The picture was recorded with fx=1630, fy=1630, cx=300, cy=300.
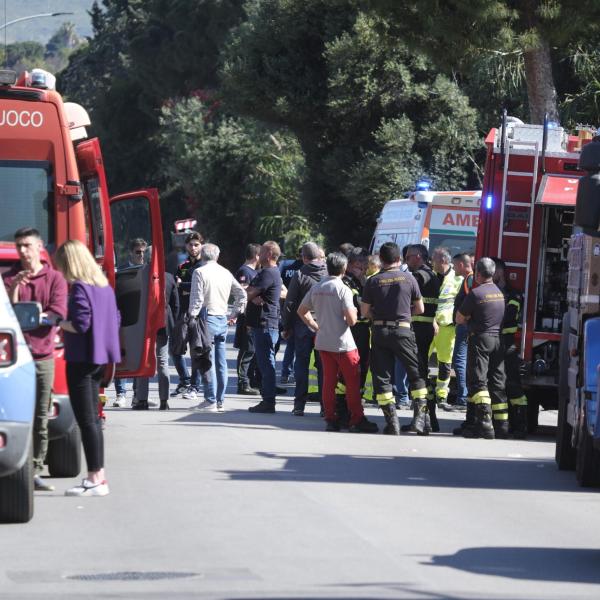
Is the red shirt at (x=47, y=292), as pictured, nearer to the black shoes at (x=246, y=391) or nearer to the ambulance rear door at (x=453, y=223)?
the black shoes at (x=246, y=391)

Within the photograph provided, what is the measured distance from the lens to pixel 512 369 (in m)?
15.7

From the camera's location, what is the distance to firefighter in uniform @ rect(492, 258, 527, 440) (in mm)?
15562

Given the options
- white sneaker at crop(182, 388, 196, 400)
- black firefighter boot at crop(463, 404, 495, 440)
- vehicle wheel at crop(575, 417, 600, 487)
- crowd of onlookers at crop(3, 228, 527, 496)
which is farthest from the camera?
white sneaker at crop(182, 388, 196, 400)

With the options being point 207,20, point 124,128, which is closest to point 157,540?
point 207,20

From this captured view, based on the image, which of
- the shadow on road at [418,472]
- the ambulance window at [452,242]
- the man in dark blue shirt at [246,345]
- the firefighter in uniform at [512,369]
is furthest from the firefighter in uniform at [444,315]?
the ambulance window at [452,242]

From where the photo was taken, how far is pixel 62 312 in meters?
10.8

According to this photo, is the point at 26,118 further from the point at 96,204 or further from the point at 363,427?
the point at 363,427

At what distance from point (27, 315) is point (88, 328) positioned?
2.58 ft

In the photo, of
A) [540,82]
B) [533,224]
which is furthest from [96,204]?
[540,82]

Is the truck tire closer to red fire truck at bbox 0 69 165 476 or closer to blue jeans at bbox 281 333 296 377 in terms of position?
red fire truck at bbox 0 69 165 476

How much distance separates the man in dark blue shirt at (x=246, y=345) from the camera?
20078 mm

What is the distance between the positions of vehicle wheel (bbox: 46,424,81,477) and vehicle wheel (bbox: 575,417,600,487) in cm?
361

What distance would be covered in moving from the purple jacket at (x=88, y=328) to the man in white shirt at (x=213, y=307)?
689 cm

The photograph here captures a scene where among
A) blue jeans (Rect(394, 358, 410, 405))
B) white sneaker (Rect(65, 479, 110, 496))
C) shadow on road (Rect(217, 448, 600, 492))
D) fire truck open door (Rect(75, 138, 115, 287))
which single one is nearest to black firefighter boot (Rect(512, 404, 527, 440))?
shadow on road (Rect(217, 448, 600, 492))
